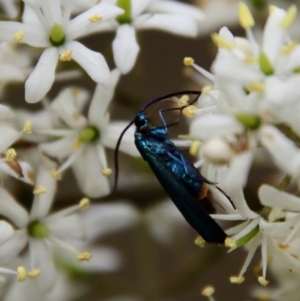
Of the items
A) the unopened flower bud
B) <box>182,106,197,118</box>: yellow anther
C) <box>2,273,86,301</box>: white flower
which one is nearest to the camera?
the unopened flower bud

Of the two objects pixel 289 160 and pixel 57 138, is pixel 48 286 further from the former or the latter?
pixel 289 160

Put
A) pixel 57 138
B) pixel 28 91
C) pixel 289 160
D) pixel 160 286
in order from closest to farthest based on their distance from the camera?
1. pixel 289 160
2. pixel 28 91
3. pixel 57 138
4. pixel 160 286

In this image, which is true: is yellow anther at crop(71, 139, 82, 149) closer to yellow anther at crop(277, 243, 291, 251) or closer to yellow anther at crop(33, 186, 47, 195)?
yellow anther at crop(33, 186, 47, 195)

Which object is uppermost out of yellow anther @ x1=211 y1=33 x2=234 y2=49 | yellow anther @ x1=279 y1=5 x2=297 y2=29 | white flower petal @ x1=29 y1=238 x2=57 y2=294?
yellow anther @ x1=279 y1=5 x2=297 y2=29

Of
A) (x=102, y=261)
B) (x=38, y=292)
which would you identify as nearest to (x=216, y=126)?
(x=38, y=292)

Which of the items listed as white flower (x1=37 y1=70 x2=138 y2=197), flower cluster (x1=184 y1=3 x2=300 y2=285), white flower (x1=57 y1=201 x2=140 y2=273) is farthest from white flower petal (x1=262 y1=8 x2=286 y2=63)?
white flower (x1=57 y1=201 x2=140 y2=273)

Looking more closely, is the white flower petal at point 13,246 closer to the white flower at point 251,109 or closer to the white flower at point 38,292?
the white flower at point 38,292

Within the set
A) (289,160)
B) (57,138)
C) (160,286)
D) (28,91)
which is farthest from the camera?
(160,286)

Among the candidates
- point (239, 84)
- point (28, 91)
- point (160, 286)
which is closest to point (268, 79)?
point (239, 84)
